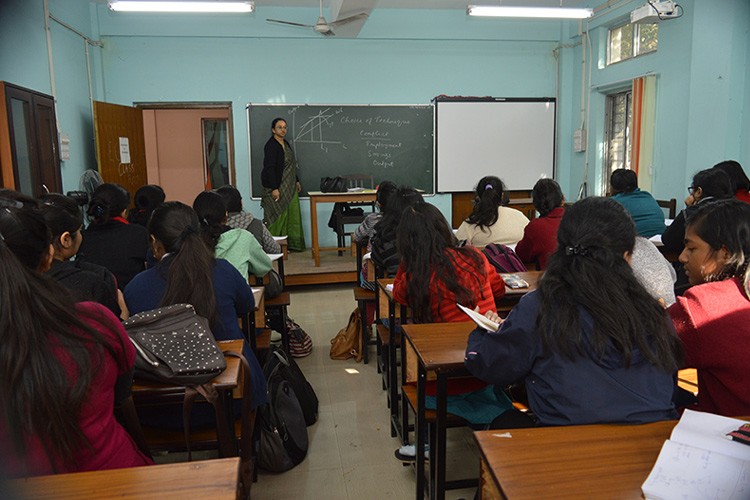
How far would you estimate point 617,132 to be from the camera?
20.7 ft

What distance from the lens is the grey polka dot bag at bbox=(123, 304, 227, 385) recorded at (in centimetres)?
148

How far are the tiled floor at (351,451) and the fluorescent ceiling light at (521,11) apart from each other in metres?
3.54

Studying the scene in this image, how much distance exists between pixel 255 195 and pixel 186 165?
2.01 meters

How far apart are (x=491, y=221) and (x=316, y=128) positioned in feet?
11.9

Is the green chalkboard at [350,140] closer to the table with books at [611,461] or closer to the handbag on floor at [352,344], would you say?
the handbag on floor at [352,344]

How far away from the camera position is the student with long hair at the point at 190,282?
1880mm

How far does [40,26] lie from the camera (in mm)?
4648

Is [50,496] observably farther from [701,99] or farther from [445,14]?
[445,14]

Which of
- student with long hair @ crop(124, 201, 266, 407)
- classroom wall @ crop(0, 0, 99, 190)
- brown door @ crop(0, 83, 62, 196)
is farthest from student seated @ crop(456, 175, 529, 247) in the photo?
classroom wall @ crop(0, 0, 99, 190)

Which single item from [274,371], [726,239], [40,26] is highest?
[40,26]

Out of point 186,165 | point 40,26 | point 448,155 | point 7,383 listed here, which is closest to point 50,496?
point 7,383

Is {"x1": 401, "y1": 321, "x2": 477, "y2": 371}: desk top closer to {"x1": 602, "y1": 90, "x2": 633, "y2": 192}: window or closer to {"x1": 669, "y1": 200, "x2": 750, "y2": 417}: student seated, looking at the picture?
{"x1": 669, "y1": 200, "x2": 750, "y2": 417}: student seated

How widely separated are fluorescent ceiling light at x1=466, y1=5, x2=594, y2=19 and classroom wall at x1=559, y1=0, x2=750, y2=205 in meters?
0.81

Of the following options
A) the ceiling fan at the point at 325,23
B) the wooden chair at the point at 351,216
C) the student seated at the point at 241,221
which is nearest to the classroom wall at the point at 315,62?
the ceiling fan at the point at 325,23
